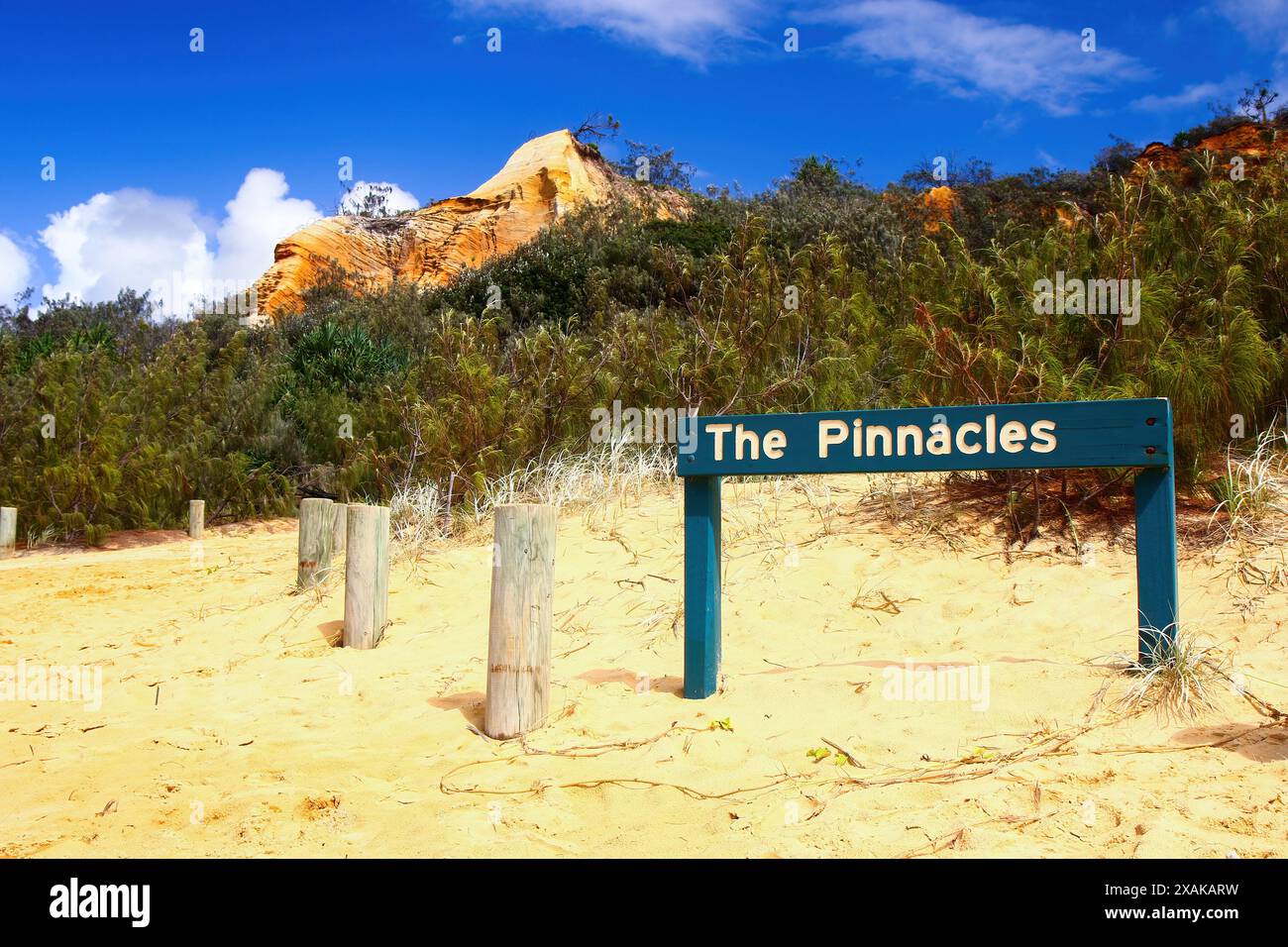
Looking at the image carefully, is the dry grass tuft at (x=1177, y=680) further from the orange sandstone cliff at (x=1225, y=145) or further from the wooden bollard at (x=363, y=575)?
the orange sandstone cliff at (x=1225, y=145)

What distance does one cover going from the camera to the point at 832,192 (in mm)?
21625

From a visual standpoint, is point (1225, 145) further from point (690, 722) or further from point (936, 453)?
point (690, 722)

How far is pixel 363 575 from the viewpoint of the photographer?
5758 mm

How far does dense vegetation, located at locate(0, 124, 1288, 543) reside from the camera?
621 cm

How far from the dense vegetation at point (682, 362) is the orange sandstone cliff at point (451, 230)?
20.6 ft

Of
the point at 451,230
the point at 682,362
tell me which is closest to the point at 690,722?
the point at 682,362

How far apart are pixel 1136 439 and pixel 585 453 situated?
5.24 m

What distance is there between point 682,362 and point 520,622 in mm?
4849

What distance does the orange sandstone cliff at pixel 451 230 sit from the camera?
939 inches

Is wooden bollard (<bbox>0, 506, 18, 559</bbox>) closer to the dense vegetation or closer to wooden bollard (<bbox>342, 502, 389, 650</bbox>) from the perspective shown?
the dense vegetation

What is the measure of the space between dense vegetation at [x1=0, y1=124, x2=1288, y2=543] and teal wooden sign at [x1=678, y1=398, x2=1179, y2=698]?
6.36ft

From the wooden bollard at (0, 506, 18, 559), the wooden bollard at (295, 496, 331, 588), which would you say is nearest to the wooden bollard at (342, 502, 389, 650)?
the wooden bollard at (295, 496, 331, 588)

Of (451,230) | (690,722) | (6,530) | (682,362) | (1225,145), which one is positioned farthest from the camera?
(451,230)
